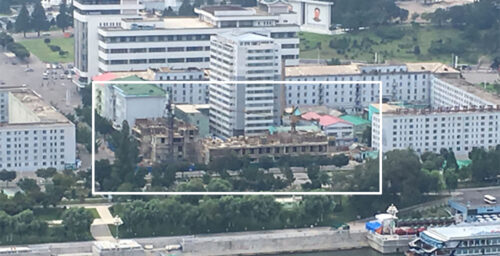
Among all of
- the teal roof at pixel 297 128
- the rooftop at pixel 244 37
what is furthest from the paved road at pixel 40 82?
the teal roof at pixel 297 128

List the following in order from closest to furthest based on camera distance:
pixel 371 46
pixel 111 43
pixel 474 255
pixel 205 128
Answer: pixel 474 255, pixel 205 128, pixel 111 43, pixel 371 46

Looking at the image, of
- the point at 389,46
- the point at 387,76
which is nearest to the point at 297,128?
the point at 387,76

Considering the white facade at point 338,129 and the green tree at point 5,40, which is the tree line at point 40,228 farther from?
the green tree at point 5,40

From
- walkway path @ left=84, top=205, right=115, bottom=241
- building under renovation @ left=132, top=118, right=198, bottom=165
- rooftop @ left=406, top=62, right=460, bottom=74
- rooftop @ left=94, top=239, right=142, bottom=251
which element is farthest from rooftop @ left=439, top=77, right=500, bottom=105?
rooftop @ left=94, top=239, right=142, bottom=251

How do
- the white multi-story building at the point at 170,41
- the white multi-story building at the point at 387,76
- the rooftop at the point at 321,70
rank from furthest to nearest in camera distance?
the white multi-story building at the point at 170,41 → the rooftop at the point at 321,70 → the white multi-story building at the point at 387,76

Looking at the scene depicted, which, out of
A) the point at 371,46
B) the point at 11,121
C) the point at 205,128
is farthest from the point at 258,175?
the point at 371,46

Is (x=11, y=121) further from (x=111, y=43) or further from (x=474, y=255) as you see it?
(x=474, y=255)

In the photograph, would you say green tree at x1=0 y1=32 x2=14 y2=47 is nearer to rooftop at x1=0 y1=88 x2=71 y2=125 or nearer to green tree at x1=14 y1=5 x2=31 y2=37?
green tree at x1=14 y1=5 x2=31 y2=37
